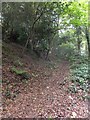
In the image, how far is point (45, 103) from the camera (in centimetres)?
561

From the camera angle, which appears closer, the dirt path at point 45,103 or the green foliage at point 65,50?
the dirt path at point 45,103

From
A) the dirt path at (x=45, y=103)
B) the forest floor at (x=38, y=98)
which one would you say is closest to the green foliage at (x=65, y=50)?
the forest floor at (x=38, y=98)

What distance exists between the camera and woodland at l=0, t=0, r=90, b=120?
5297 mm

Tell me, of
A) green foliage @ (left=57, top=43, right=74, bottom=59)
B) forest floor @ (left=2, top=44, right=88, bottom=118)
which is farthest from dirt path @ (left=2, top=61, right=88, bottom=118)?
green foliage @ (left=57, top=43, right=74, bottom=59)

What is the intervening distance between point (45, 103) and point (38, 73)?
3434mm

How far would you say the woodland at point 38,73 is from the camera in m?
5.30

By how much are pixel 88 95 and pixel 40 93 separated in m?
1.83

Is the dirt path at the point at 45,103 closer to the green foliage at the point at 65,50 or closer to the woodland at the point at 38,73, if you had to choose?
the woodland at the point at 38,73

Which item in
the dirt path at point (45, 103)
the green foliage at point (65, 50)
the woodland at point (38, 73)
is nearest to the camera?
the dirt path at point (45, 103)

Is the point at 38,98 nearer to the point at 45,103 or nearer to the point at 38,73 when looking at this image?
the point at 45,103

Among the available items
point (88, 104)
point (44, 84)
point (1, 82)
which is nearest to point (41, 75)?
point (44, 84)

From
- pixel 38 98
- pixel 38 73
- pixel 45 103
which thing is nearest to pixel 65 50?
pixel 38 73

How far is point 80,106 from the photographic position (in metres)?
5.78

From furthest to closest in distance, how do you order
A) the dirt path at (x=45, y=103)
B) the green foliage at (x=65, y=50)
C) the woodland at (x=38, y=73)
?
the green foliage at (x=65, y=50), the woodland at (x=38, y=73), the dirt path at (x=45, y=103)
